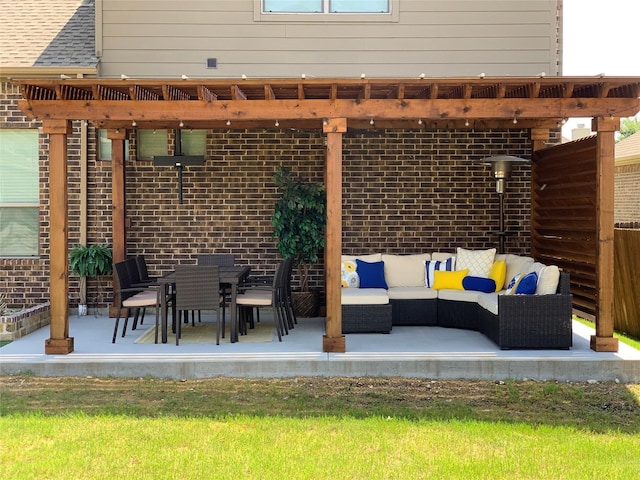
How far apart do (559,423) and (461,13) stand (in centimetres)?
621

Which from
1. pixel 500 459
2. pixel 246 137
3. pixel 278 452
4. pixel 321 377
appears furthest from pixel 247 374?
pixel 246 137

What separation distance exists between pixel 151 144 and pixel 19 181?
1877 mm

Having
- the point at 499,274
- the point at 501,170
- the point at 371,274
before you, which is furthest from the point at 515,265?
the point at 371,274

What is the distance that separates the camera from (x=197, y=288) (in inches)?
294

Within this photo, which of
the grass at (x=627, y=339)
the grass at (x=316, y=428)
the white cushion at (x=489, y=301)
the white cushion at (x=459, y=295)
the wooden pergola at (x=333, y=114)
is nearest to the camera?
the grass at (x=316, y=428)

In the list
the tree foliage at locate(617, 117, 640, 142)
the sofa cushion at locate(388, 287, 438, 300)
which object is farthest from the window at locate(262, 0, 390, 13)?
→ the tree foliage at locate(617, 117, 640, 142)

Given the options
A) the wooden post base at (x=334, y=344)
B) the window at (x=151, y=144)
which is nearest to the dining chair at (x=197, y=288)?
the wooden post base at (x=334, y=344)

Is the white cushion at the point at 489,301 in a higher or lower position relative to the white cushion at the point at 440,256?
lower

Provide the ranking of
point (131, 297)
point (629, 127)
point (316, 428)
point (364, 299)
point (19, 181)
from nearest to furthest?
1. point (316, 428)
2. point (131, 297)
3. point (364, 299)
4. point (19, 181)
5. point (629, 127)

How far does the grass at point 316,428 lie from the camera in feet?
14.6

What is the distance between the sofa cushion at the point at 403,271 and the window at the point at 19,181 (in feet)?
16.0

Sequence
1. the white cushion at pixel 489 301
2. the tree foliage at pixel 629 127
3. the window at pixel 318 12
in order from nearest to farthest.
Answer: the white cushion at pixel 489 301 → the window at pixel 318 12 → the tree foliage at pixel 629 127

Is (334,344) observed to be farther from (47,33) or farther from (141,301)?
(47,33)

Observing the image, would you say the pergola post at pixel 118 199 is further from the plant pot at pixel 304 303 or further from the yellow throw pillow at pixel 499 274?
the yellow throw pillow at pixel 499 274
